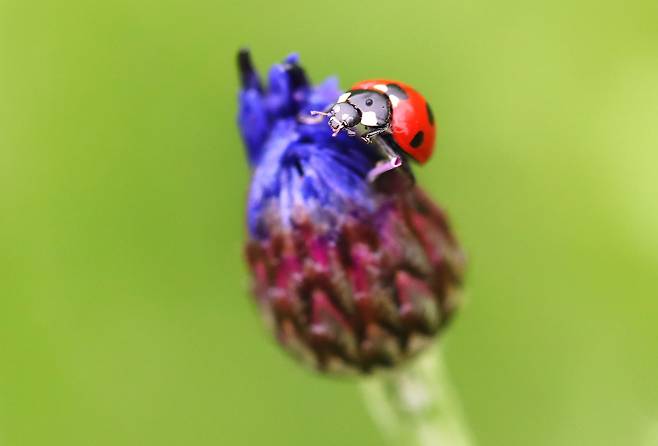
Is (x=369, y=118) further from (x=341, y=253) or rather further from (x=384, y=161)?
(x=341, y=253)

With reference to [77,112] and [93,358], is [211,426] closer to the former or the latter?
[93,358]

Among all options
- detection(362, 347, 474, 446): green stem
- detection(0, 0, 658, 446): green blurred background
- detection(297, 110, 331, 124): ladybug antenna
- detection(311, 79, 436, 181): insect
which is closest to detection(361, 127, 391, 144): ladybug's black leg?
detection(311, 79, 436, 181): insect

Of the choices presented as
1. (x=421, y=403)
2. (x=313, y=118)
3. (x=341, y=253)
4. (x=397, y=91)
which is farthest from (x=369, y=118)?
(x=421, y=403)

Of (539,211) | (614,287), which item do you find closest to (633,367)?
(614,287)

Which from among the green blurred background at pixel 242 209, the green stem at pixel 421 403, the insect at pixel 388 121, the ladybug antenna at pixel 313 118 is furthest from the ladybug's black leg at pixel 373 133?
the green blurred background at pixel 242 209

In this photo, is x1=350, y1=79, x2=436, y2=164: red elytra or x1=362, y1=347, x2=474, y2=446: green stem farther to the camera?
x1=362, y1=347, x2=474, y2=446: green stem

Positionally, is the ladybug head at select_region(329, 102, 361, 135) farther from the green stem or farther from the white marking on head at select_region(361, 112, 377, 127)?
the green stem
